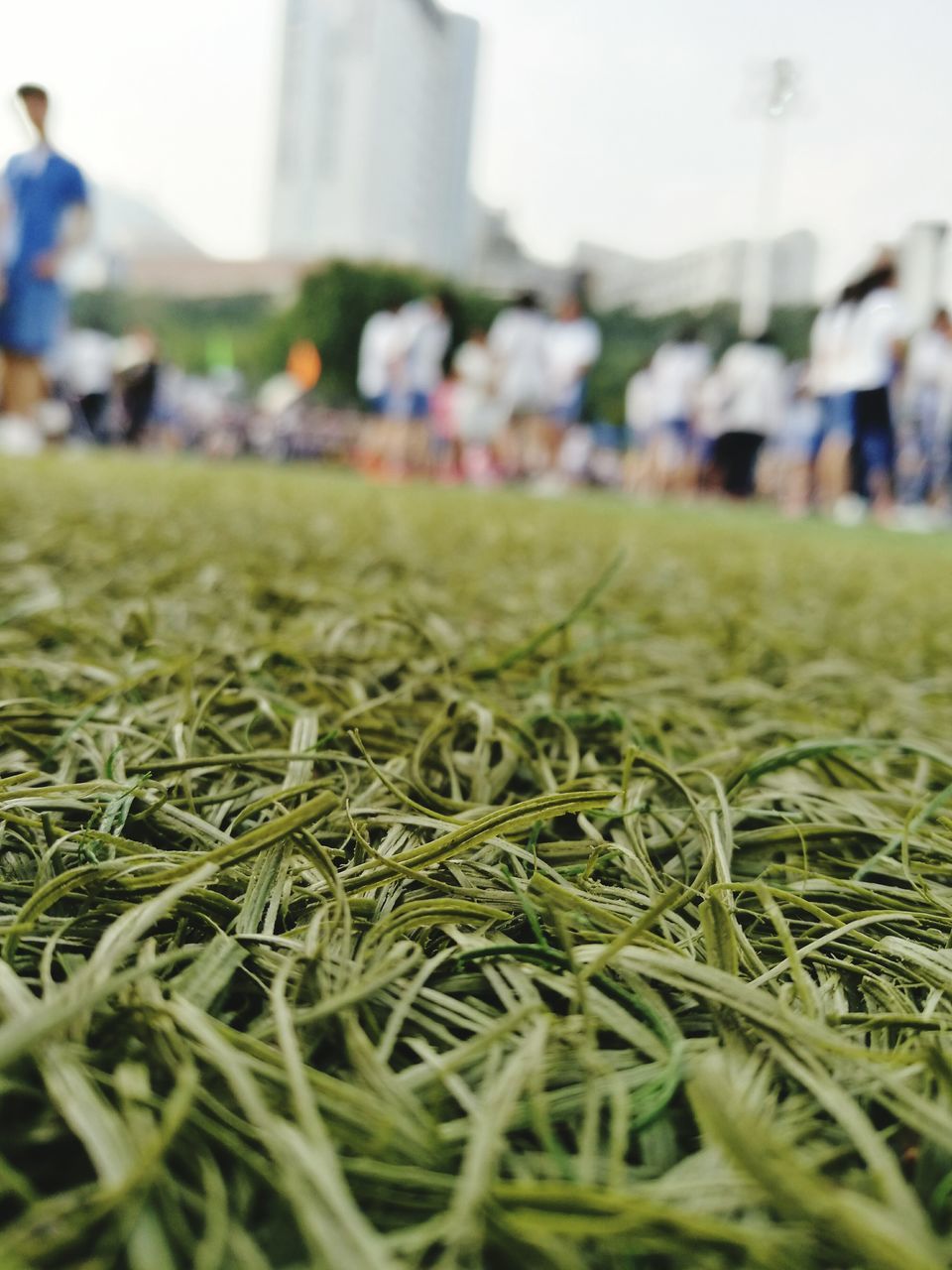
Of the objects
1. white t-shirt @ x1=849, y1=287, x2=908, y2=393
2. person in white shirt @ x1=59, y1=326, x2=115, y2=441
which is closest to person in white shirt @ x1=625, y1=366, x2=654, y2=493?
white t-shirt @ x1=849, y1=287, x2=908, y2=393

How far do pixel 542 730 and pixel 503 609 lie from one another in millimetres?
829

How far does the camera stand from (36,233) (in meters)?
5.59

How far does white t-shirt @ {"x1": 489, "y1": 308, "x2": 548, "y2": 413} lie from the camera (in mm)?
9977

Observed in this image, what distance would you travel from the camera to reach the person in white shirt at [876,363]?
666cm

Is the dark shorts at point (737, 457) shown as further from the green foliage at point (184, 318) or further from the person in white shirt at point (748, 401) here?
the green foliage at point (184, 318)

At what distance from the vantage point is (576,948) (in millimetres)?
522

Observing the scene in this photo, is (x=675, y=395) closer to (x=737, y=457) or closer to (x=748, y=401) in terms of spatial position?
(x=748, y=401)

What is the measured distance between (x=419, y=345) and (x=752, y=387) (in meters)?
3.02

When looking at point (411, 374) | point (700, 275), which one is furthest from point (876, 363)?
point (700, 275)

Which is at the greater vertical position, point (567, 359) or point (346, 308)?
point (346, 308)

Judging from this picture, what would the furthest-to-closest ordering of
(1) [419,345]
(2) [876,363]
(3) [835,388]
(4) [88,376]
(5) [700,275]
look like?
(5) [700,275] < (4) [88,376] < (1) [419,345] < (3) [835,388] < (2) [876,363]

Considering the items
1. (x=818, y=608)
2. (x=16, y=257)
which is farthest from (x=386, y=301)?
(x=818, y=608)

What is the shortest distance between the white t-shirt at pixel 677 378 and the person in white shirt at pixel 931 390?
1.83 metres

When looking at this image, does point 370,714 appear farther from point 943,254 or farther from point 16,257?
point 943,254
